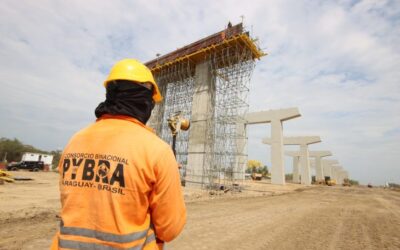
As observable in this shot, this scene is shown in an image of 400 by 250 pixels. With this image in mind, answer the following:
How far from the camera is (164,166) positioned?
1351mm

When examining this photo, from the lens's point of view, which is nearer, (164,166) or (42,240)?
(164,166)

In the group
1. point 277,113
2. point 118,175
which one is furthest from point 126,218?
point 277,113

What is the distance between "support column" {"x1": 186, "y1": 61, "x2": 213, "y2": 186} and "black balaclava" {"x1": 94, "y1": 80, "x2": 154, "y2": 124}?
64.8 ft

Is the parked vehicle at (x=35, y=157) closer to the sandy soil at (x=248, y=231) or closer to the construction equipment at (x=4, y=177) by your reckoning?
the construction equipment at (x=4, y=177)

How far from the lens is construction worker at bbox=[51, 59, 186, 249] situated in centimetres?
128

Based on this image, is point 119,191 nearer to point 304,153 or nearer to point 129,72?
point 129,72

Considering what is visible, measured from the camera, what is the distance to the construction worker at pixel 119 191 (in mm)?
1277

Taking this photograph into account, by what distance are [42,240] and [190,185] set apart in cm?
1617

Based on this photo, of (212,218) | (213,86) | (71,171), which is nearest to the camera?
(71,171)

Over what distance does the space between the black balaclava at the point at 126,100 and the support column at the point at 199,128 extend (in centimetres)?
1975

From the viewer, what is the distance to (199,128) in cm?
2212

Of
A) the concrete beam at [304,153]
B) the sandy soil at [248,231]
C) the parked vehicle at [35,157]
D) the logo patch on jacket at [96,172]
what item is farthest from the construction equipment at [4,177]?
the concrete beam at [304,153]

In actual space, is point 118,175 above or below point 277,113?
below

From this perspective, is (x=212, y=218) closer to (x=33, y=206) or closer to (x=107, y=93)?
(x=33, y=206)
